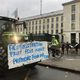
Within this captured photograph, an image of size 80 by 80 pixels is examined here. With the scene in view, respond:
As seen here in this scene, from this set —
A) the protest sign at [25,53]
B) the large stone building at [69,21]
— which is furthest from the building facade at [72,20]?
the protest sign at [25,53]

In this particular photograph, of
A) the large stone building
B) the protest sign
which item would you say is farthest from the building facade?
the protest sign

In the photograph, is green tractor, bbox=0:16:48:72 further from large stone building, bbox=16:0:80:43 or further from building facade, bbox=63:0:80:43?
building facade, bbox=63:0:80:43

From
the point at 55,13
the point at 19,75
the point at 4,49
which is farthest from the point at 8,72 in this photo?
the point at 55,13

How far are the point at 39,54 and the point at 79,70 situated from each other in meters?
2.17

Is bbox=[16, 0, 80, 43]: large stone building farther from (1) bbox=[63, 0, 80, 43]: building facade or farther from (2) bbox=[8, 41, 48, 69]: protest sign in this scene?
(2) bbox=[8, 41, 48, 69]: protest sign

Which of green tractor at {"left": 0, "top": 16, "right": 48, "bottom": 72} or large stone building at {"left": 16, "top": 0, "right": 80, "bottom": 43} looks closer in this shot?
green tractor at {"left": 0, "top": 16, "right": 48, "bottom": 72}

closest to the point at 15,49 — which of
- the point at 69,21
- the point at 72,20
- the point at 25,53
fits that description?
the point at 25,53

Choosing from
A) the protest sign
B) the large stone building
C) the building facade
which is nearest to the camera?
the protest sign

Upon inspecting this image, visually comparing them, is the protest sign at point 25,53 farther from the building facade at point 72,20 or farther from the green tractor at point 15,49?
the building facade at point 72,20

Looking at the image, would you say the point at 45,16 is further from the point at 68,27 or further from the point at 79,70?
the point at 79,70

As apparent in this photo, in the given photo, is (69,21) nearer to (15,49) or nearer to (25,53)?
(25,53)

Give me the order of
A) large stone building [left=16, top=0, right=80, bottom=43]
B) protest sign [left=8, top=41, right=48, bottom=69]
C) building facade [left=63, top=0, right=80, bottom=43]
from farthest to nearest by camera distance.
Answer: large stone building [left=16, top=0, right=80, bottom=43], building facade [left=63, top=0, right=80, bottom=43], protest sign [left=8, top=41, right=48, bottom=69]

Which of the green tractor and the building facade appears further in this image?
the building facade

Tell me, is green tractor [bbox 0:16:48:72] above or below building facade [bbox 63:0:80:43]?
below
